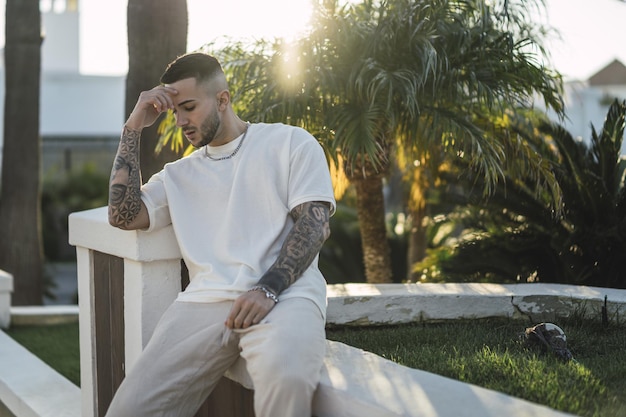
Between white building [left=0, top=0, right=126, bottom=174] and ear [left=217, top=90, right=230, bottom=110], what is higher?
ear [left=217, top=90, right=230, bottom=110]

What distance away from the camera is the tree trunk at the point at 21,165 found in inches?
382

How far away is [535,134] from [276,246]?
4139mm

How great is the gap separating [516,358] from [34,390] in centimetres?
305

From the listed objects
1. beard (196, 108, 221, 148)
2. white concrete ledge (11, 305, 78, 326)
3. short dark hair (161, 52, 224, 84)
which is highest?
short dark hair (161, 52, 224, 84)

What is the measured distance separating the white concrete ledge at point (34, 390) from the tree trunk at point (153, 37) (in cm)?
200

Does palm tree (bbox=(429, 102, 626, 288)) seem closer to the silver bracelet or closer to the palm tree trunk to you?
the palm tree trunk

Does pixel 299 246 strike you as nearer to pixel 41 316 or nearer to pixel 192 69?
pixel 192 69

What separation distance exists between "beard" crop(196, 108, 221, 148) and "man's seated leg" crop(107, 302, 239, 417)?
70 cm

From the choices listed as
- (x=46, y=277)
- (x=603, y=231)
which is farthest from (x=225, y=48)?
(x=46, y=277)

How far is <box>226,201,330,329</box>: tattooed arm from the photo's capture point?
3.01 m

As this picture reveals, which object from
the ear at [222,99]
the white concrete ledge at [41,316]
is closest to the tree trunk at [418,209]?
the white concrete ledge at [41,316]

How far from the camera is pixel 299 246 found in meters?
3.18

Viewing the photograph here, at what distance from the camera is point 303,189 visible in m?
3.29

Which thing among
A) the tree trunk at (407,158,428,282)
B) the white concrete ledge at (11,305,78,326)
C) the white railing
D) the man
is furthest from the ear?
the white concrete ledge at (11,305,78,326)
